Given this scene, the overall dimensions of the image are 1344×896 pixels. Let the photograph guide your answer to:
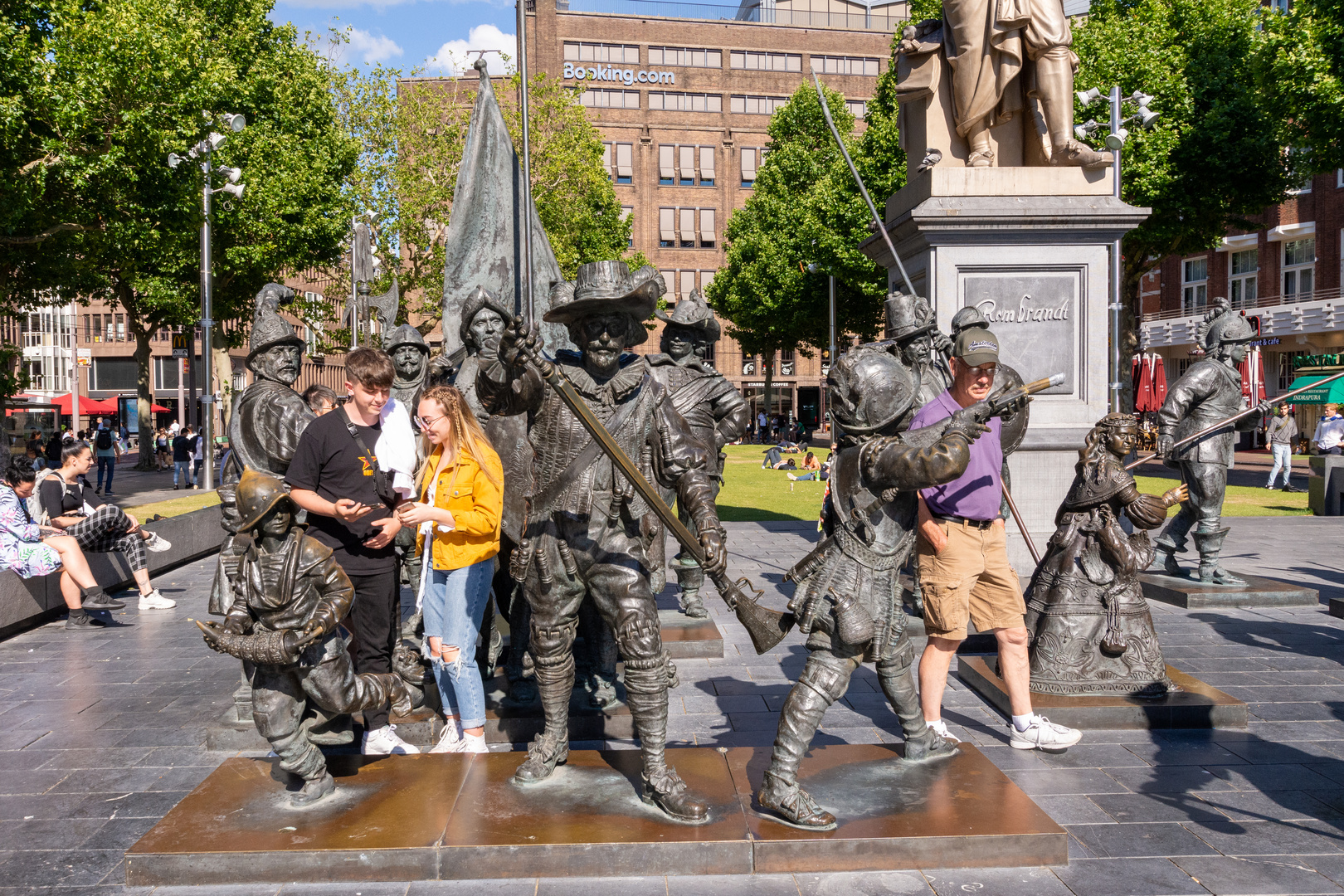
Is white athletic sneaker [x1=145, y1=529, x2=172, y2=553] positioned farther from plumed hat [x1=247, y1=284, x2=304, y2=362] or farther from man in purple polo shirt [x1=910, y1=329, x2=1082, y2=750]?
man in purple polo shirt [x1=910, y1=329, x2=1082, y2=750]

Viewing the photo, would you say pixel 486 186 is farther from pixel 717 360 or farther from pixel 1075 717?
pixel 717 360

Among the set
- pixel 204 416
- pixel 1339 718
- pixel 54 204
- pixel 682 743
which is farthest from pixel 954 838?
pixel 204 416

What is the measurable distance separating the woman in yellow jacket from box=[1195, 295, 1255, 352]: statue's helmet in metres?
7.12

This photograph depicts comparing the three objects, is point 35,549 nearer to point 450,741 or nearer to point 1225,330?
point 450,741

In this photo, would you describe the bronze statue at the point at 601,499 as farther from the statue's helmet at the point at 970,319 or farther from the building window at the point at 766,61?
the building window at the point at 766,61

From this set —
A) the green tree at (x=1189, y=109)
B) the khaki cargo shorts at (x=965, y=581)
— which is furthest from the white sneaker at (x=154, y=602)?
the green tree at (x=1189, y=109)

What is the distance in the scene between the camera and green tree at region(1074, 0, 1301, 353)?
77.8ft

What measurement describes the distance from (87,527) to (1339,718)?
10.4 metres

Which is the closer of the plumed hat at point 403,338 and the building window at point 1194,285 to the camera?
the plumed hat at point 403,338

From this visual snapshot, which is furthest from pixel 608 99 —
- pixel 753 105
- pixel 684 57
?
pixel 753 105

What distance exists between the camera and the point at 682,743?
538 centimetres

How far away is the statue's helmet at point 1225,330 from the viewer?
355 inches

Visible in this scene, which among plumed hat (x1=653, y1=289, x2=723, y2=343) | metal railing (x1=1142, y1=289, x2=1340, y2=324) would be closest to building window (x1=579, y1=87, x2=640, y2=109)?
metal railing (x1=1142, y1=289, x2=1340, y2=324)

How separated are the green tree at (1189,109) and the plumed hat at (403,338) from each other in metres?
20.8
